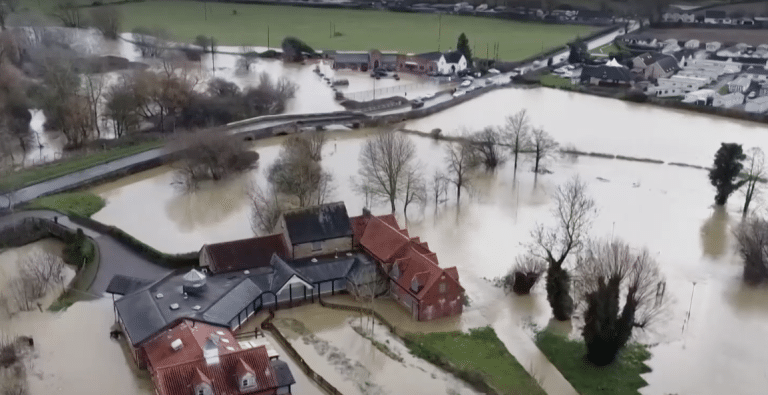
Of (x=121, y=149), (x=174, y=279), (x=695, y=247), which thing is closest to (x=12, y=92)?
(x=121, y=149)

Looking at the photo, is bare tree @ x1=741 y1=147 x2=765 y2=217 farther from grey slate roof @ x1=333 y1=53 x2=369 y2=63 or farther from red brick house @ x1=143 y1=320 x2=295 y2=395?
grey slate roof @ x1=333 y1=53 x2=369 y2=63

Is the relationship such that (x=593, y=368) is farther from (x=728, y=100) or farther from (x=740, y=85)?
(x=740, y=85)

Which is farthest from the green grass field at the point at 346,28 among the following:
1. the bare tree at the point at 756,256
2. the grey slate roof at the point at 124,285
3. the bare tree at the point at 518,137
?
the grey slate roof at the point at 124,285

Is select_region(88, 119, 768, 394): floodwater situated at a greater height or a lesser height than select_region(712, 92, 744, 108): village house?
lesser

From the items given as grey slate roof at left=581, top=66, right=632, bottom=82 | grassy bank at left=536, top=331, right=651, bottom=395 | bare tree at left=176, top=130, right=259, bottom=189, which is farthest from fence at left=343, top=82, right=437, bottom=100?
grassy bank at left=536, top=331, right=651, bottom=395

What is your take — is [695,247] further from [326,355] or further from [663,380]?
[326,355]

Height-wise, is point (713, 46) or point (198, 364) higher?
point (713, 46)

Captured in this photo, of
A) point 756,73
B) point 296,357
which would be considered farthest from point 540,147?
point 756,73
